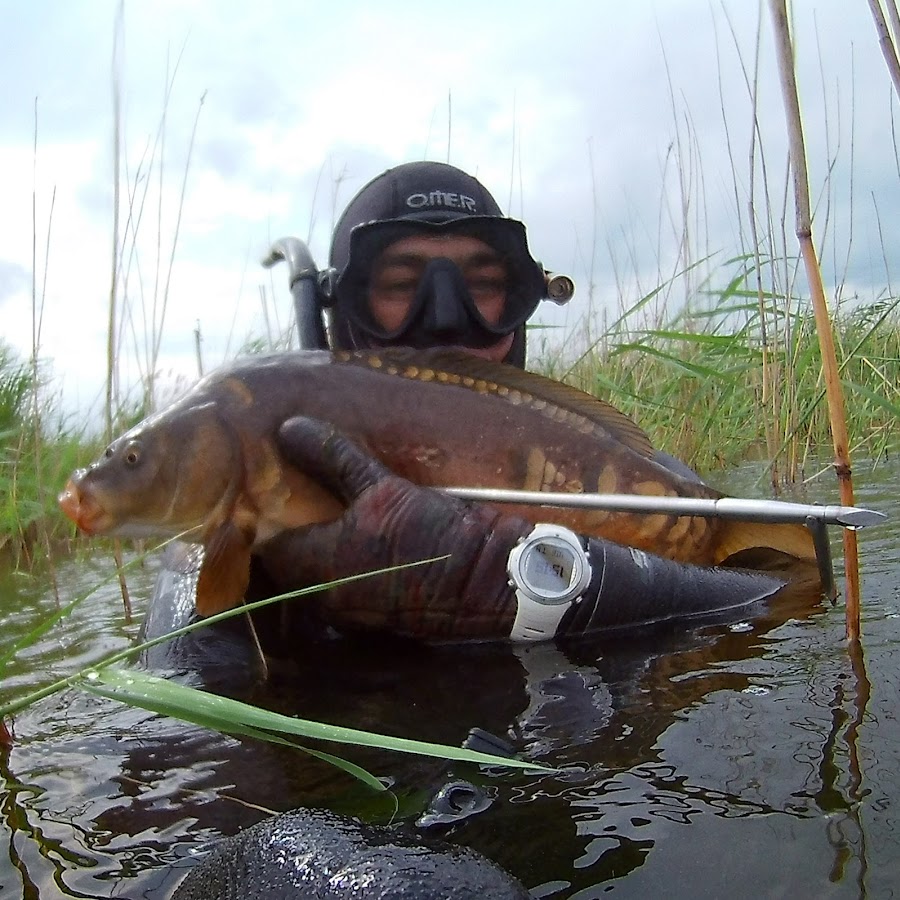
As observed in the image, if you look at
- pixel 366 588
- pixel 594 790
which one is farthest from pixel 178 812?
pixel 366 588

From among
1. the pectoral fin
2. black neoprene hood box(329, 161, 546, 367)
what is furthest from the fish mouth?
black neoprene hood box(329, 161, 546, 367)

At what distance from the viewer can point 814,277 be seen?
143cm

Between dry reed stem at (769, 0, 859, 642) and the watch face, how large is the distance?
1.50 feet

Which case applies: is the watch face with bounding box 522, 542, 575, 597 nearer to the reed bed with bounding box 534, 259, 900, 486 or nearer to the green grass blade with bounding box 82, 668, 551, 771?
the green grass blade with bounding box 82, 668, 551, 771

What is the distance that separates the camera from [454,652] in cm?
164

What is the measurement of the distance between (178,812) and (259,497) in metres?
0.80

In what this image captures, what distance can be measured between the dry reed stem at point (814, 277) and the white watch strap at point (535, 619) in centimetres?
48

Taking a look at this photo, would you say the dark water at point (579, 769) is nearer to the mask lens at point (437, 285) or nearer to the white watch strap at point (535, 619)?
the white watch strap at point (535, 619)

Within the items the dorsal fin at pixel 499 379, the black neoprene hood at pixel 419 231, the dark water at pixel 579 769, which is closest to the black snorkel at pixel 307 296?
the black neoprene hood at pixel 419 231

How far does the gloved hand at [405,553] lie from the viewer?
157 centimetres

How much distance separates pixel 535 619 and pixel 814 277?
2.41 feet

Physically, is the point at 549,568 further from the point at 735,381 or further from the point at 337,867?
the point at 735,381

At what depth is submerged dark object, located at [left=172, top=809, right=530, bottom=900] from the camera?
70 cm

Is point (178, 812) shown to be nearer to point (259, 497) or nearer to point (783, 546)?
point (259, 497)
